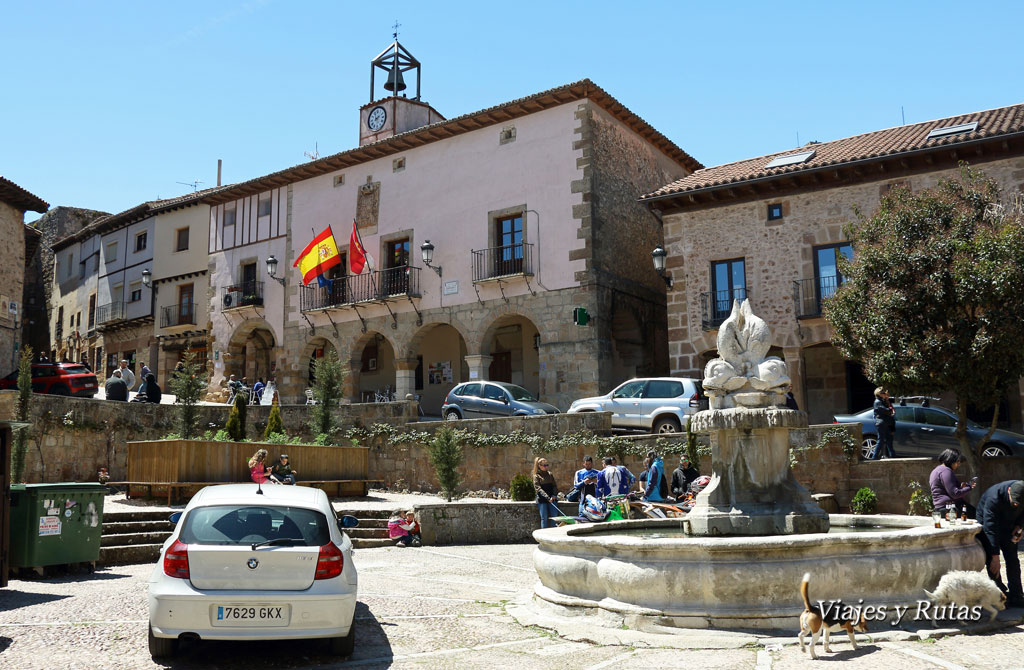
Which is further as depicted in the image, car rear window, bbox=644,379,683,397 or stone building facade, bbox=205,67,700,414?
stone building facade, bbox=205,67,700,414

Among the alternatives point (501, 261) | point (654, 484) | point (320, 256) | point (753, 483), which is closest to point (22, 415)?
point (320, 256)

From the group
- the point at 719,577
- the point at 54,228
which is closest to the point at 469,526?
the point at 719,577

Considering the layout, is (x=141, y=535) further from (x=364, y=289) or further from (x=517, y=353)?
(x=517, y=353)

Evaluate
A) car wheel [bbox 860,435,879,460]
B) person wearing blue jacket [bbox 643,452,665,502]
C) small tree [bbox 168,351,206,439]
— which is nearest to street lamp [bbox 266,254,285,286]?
small tree [bbox 168,351,206,439]

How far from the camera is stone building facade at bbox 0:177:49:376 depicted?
27453 mm

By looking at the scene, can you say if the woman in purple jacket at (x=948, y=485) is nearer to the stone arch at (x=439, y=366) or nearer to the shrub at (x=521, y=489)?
the shrub at (x=521, y=489)

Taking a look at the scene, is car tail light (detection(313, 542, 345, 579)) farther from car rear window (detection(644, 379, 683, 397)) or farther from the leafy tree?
car rear window (detection(644, 379, 683, 397))

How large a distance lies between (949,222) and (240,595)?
1270cm

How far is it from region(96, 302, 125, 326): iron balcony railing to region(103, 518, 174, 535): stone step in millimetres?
25344

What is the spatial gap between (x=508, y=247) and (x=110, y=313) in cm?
2112

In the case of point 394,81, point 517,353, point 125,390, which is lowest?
point 125,390

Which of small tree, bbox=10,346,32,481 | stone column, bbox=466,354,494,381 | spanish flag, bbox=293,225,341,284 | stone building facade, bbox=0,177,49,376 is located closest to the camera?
small tree, bbox=10,346,32,481

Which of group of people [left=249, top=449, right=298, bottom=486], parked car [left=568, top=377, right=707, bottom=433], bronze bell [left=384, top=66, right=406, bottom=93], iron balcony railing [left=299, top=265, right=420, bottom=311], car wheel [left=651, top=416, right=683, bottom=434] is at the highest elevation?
bronze bell [left=384, top=66, right=406, bottom=93]

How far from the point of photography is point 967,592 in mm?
6043
